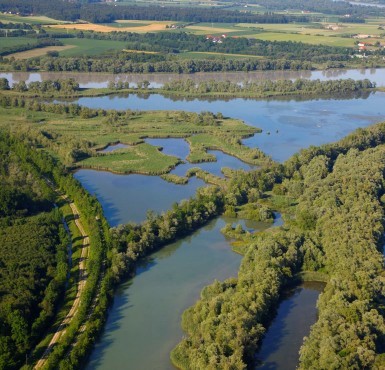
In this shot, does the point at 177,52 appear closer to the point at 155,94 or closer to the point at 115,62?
the point at 115,62

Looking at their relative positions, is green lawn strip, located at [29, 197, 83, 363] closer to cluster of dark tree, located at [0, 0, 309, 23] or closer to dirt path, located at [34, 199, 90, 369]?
dirt path, located at [34, 199, 90, 369]

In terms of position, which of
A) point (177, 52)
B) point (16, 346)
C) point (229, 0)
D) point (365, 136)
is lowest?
point (16, 346)

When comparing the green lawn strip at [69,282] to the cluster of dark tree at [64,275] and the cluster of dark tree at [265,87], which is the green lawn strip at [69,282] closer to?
the cluster of dark tree at [64,275]

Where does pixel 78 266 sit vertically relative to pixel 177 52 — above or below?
below

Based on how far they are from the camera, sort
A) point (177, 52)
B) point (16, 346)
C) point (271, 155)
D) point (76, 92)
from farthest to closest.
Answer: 1. point (177, 52)
2. point (76, 92)
3. point (271, 155)
4. point (16, 346)

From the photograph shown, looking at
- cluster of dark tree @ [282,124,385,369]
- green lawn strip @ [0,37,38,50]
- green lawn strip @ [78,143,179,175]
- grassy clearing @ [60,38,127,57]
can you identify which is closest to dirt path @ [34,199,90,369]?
green lawn strip @ [78,143,179,175]

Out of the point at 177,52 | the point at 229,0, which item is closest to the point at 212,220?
the point at 177,52
